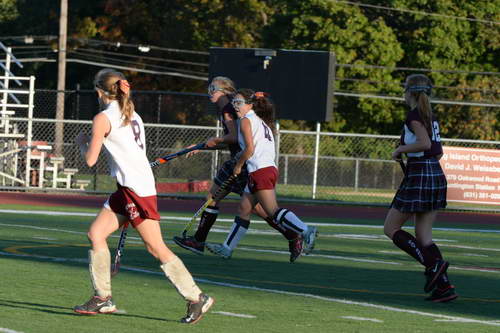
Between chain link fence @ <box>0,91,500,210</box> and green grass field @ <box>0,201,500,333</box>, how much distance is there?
14.4m

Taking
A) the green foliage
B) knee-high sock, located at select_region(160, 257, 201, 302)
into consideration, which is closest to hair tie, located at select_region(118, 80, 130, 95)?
knee-high sock, located at select_region(160, 257, 201, 302)

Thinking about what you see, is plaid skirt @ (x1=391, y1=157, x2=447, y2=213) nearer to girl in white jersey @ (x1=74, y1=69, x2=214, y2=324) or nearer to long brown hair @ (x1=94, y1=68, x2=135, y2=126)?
girl in white jersey @ (x1=74, y1=69, x2=214, y2=324)

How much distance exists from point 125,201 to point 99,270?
52cm

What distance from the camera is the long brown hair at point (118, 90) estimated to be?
7641 millimetres

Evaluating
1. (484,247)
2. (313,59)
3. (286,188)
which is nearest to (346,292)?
(484,247)

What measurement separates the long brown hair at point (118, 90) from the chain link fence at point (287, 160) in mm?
19927

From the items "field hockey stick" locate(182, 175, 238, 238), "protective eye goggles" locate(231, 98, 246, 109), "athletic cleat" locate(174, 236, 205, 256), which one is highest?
"protective eye goggles" locate(231, 98, 246, 109)

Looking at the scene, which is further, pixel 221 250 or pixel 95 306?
pixel 221 250

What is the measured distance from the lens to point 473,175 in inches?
961

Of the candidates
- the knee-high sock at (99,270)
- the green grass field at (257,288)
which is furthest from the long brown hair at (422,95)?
the knee-high sock at (99,270)

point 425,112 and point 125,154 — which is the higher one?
point 425,112

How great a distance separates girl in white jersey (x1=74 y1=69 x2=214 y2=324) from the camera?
7.54 metres

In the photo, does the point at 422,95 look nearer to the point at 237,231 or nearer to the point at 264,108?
the point at 264,108

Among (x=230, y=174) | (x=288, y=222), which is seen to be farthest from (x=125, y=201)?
(x=230, y=174)
